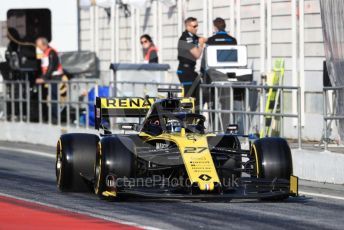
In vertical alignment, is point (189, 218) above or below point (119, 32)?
below

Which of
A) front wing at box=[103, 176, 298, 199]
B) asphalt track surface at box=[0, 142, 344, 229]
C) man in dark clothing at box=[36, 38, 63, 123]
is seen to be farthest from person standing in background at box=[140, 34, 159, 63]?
front wing at box=[103, 176, 298, 199]

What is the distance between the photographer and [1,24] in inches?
1245

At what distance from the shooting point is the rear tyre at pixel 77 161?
14.7m

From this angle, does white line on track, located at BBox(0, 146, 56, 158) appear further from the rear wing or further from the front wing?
the front wing

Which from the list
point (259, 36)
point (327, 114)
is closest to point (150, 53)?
point (259, 36)

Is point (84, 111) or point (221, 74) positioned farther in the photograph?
point (84, 111)

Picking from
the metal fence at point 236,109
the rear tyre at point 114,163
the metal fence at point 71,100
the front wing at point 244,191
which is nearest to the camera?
the front wing at point 244,191

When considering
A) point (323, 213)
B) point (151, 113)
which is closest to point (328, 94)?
point (151, 113)

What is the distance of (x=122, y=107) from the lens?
15938 millimetres

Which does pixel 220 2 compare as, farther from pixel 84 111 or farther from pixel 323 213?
pixel 323 213

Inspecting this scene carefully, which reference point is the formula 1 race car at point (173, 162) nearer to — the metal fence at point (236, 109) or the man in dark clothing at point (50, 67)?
the metal fence at point (236, 109)

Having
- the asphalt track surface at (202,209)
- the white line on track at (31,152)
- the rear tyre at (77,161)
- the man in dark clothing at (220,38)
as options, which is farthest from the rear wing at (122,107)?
the white line on track at (31,152)

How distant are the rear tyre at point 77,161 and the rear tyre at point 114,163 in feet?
3.42

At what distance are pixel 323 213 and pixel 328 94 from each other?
16.9ft
